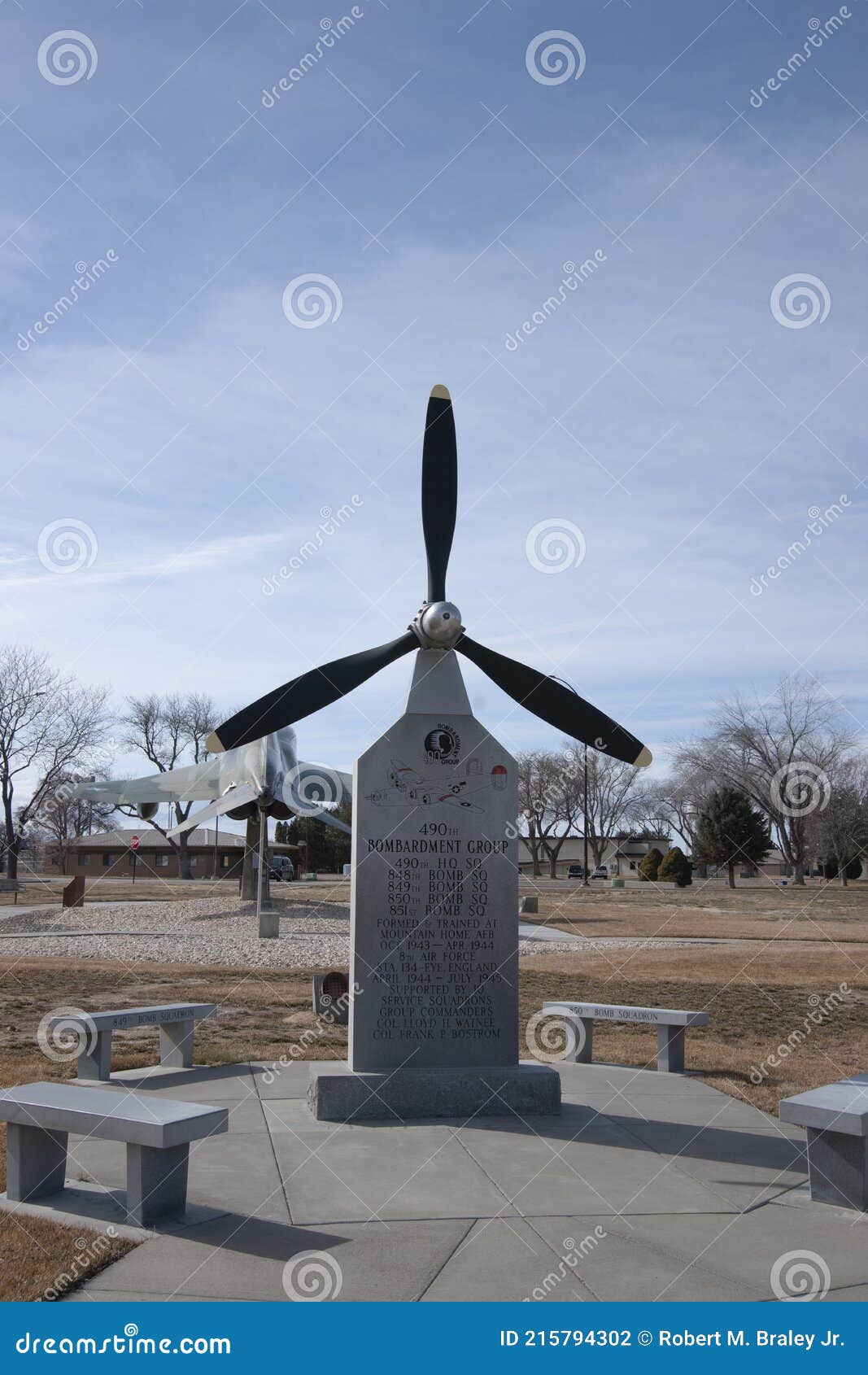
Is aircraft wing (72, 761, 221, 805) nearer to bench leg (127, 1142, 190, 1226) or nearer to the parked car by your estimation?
the parked car

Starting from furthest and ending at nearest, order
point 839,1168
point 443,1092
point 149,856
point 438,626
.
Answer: point 149,856, point 438,626, point 443,1092, point 839,1168

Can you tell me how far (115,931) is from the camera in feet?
75.9

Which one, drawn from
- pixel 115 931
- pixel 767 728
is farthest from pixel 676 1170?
pixel 767 728

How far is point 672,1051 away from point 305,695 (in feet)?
13.5

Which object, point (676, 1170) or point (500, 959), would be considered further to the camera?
point (500, 959)

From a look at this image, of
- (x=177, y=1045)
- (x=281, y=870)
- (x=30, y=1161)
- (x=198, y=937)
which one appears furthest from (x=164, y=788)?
(x=30, y=1161)

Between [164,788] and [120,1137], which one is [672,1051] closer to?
[120,1137]

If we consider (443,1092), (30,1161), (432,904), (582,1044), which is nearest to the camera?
(30,1161)

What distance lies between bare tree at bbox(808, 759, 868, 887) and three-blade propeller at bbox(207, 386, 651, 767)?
164ft

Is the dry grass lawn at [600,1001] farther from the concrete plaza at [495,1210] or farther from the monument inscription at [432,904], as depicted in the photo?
the monument inscription at [432,904]

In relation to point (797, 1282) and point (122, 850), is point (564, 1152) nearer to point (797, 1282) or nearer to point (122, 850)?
point (797, 1282)

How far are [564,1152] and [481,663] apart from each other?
359 cm

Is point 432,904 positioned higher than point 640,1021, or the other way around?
point 432,904

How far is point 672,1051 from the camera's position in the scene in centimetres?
884
